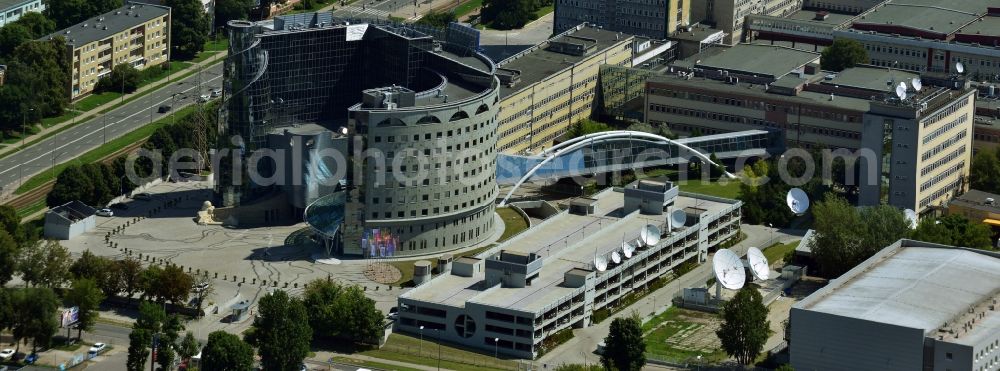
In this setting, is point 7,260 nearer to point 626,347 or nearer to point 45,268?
point 45,268

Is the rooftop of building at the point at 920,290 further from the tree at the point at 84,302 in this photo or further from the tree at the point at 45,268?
the tree at the point at 45,268

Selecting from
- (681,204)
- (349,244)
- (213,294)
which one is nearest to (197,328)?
(213,294)

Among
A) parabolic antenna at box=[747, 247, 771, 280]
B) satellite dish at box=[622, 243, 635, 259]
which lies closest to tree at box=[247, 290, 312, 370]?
satellite dish at box=[622, 243, 635, 259]

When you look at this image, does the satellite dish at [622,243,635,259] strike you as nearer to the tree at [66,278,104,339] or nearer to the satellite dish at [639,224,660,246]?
the satellite dish at [639,224,660,246]

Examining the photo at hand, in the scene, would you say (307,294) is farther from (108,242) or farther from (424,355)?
(108,242)

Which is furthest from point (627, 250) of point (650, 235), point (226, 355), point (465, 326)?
point (226, 355)

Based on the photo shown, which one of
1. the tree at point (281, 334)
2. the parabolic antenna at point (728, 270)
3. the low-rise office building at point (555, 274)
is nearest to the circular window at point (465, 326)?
the low-rise office building at point (555, 274)
